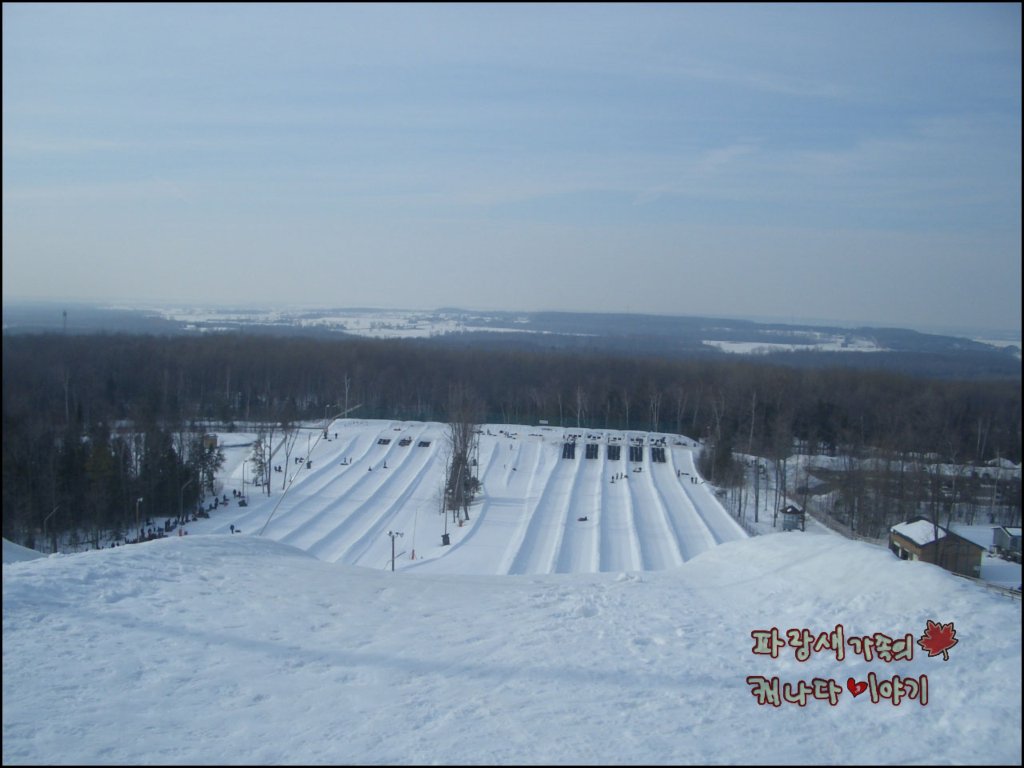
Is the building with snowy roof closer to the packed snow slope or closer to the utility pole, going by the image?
the packed snow slope

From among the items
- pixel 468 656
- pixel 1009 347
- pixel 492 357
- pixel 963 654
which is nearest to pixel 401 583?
pixel 468 656

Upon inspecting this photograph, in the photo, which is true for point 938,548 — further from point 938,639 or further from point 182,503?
point 182,503

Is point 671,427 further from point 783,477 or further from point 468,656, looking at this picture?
point 468,656

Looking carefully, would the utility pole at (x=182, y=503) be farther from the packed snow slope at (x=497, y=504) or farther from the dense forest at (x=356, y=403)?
the packed snow slope at (x=497, y=504)

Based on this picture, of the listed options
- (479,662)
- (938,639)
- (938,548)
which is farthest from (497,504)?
(938,639)

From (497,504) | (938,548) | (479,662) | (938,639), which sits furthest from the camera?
(497,504)

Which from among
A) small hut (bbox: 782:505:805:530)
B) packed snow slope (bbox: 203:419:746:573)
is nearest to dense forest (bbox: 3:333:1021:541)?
packed snow slope (bbox: 203:419:746:573)
